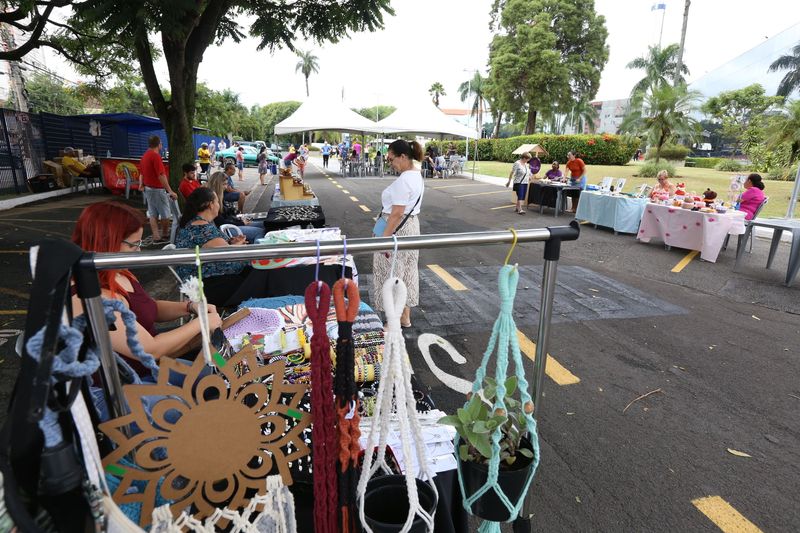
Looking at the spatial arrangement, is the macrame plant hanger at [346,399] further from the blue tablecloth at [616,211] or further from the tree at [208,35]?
the blue tablecloth at [616,211]

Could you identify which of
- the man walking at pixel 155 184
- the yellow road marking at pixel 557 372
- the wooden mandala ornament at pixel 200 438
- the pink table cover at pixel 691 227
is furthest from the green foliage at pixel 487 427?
the pink table cover at pixel 691 227

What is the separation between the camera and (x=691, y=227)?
8047 millimetres

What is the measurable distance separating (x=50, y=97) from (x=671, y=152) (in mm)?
51269

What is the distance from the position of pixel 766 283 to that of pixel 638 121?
18.6 m

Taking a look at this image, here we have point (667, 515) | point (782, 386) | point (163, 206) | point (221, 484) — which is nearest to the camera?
point (221, 484)

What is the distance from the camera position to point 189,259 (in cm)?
124

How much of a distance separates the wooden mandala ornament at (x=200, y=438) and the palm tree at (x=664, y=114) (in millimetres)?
24522

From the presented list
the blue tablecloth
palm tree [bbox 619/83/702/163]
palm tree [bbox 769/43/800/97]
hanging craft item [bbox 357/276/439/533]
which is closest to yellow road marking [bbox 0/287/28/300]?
hanging craft item [bbox 357/276/439/533]

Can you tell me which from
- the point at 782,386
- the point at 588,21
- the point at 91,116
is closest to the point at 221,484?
the point at 782,386

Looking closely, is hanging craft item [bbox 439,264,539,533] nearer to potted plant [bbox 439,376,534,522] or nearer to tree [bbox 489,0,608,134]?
potted plant [bbox 439,376,534,522]

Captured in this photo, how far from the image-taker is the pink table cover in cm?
754

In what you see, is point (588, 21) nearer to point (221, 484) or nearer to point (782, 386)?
point (782, 386)

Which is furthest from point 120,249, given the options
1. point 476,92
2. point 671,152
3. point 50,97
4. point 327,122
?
point 476,92

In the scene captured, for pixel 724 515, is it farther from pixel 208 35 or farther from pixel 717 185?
pixel 717 185
